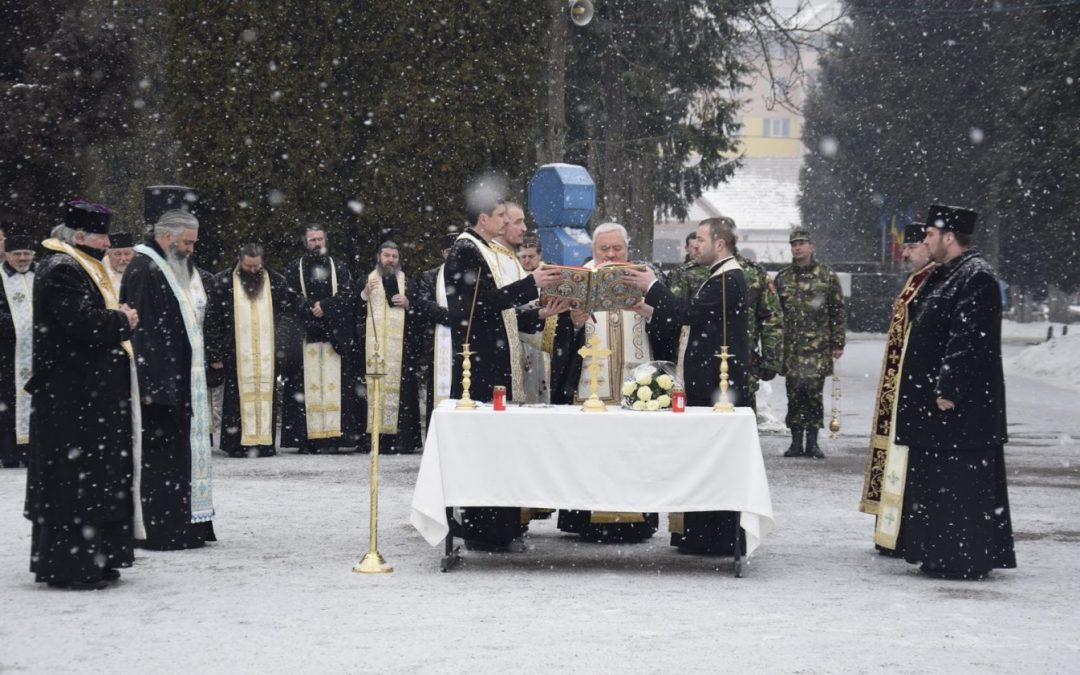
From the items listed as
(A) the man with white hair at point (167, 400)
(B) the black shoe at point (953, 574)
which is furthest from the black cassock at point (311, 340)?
(B) the black shoe at point (953, 574)

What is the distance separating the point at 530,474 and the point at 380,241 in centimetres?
839

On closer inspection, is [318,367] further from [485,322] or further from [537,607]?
[537,607]

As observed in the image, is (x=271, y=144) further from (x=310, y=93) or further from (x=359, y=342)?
(x=359, y=342)

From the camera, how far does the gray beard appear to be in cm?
974

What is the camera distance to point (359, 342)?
50.8 feet

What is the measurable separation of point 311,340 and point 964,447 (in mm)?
7878

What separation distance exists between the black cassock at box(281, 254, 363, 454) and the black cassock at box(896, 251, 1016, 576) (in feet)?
24.1

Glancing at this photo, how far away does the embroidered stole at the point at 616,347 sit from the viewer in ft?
32.2

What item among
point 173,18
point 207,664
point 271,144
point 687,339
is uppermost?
point 173,18

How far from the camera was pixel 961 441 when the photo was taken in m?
8.88

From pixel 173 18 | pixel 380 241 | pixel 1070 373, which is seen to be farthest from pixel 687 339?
pixel 1070 373

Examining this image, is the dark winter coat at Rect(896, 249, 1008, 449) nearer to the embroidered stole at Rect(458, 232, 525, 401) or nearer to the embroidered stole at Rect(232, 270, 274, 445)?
the embroidered stole at Rect(458, 232, 525, 401)

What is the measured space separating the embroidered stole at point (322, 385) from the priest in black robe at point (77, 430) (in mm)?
6732

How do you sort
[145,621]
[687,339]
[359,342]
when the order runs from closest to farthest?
[145,621], [687,339], [359,342]
